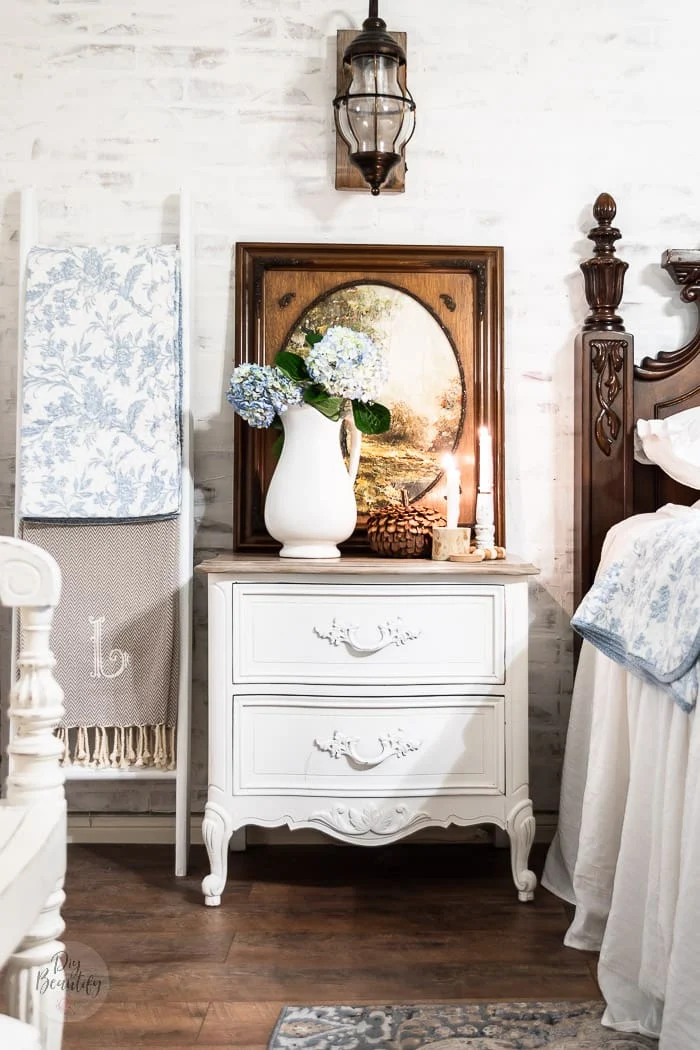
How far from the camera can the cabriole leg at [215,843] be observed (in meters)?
2.06

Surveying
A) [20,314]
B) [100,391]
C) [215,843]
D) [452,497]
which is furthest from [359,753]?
[20,314]

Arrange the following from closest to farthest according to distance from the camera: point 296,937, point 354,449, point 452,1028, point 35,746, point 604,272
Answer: point 35,746 → point 452,1028 → point 296,937 → point 354,449 → point 604,272

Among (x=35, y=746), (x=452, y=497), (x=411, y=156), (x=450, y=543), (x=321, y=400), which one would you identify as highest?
(x=411, y=156)

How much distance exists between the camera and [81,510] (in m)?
2.25

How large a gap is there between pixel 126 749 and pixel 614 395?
5.04ft

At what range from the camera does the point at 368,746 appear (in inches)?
80.6

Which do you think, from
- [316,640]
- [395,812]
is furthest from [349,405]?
[395,812]

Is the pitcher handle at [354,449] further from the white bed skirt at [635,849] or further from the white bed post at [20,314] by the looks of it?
the white bed post at [20,314]

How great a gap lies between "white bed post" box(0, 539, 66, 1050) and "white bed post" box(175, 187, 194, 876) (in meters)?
1.26

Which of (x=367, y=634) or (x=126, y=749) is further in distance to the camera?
(x=126, y=749)

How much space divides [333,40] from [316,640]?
1.57 metres

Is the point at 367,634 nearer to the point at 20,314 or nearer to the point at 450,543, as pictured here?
the point at 450,543

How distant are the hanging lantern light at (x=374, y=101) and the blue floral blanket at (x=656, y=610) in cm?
118

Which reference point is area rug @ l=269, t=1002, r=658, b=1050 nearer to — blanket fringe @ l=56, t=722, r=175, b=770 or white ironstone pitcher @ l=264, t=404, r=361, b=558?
blanket fringe @ l=56, t=722, r=175, b=770
